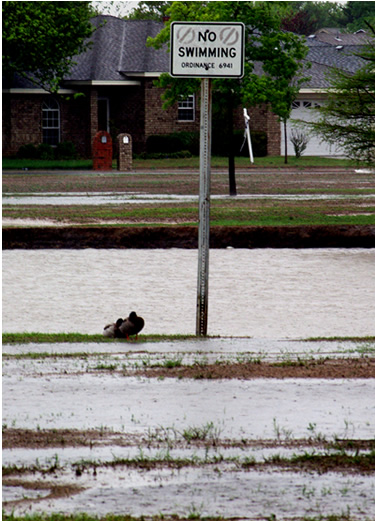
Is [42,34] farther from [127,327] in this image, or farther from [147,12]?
[147,12]

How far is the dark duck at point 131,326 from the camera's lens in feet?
33.1

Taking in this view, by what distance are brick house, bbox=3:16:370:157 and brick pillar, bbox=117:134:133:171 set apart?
6.90 m

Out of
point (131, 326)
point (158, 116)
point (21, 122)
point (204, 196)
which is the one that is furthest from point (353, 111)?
point (21, 122)

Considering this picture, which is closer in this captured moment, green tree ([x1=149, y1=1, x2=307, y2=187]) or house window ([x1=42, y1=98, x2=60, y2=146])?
green tree ([x1=149, y1=1, x2=307, y2=187])

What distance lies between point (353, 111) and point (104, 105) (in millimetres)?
32404

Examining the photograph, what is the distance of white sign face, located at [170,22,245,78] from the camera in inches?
390

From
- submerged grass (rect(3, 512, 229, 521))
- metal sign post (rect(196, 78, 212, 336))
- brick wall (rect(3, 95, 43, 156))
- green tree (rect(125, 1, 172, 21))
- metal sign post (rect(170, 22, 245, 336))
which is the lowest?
submerged grass (rect(3, 512, 229, 521))

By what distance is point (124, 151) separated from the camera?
42.8 meters

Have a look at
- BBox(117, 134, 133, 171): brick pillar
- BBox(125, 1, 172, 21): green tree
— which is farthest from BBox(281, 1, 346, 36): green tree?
BBox(117, 134, 133, 171): brick pillar

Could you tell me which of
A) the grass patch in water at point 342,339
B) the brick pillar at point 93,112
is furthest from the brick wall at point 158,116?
the grass patch in water at point 342,339

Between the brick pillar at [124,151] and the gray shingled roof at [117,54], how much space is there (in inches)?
296

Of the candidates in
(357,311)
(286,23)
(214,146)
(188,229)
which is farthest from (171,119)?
(286,23)

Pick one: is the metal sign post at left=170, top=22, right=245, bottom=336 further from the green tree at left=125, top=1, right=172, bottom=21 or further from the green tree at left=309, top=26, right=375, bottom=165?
the green tree at left=125, top=1, right=172, bottom=21

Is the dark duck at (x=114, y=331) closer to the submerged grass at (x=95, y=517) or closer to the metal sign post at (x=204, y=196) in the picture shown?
the metal sign post at (x=204, y=196)
